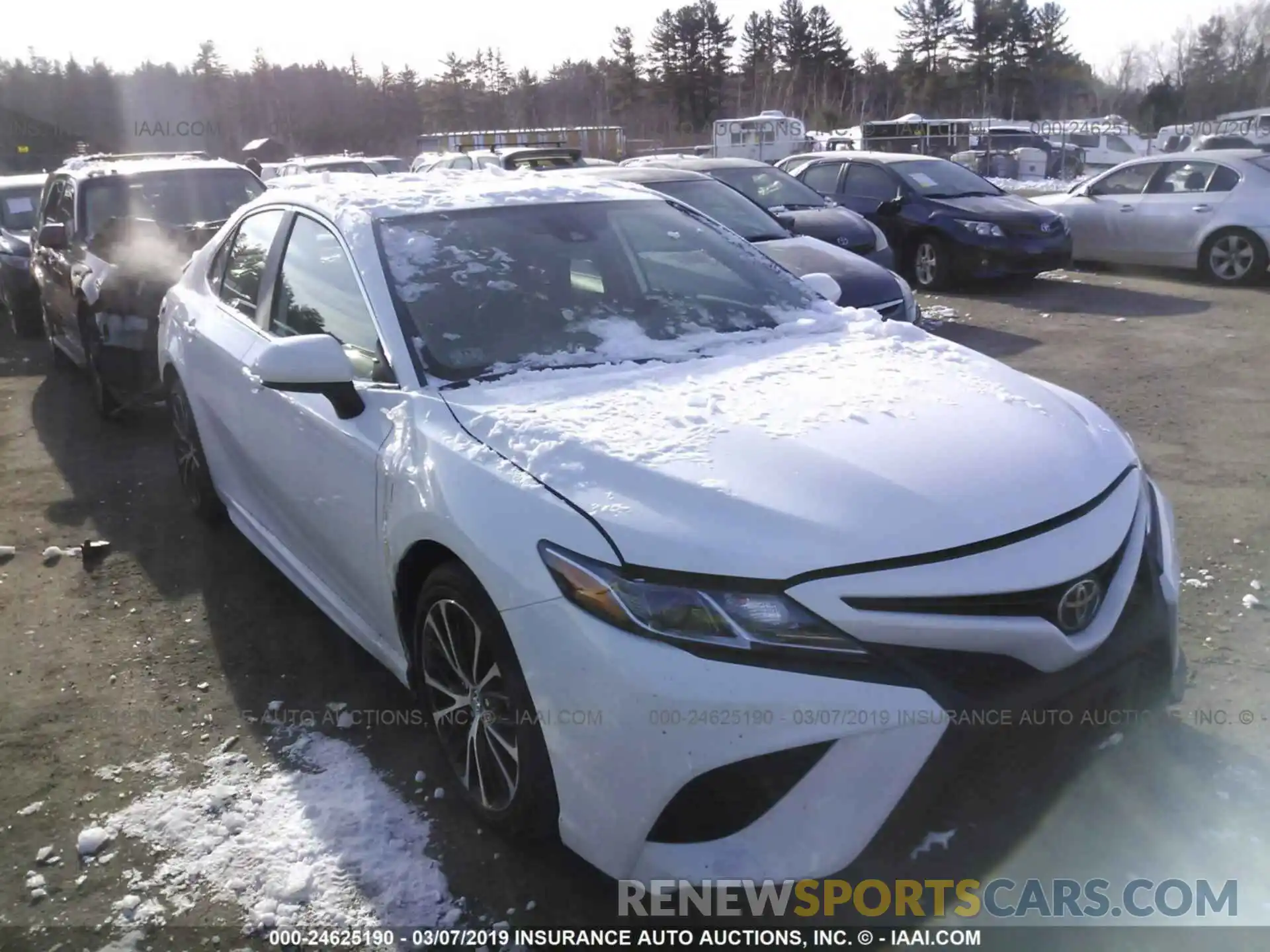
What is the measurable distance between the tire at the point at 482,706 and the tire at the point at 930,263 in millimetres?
9881

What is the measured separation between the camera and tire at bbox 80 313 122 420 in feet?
23.8

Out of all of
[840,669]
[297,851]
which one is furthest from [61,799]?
[840,669]

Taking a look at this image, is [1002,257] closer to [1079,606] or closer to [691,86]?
[1079,606]

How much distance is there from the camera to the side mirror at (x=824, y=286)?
4.05 meters

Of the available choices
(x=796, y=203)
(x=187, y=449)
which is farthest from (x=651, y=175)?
(x=187, y=449)

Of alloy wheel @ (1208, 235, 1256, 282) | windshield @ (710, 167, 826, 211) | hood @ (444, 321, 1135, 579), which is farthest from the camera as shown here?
alloy wheel @ (1208, 235, 1256, 282)

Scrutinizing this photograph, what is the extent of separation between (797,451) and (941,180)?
10.7 metres

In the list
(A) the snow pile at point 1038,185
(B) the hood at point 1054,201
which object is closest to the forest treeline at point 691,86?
(A) the snow pile at point 1038,185

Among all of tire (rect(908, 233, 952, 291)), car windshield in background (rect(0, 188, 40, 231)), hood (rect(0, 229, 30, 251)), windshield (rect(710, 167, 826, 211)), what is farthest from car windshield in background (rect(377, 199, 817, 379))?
car windshield in background (rect(0, 188, 40, 231))

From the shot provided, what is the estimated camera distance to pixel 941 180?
12.2 m

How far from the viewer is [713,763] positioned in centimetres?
212

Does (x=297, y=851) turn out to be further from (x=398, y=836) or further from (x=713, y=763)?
(x=713, y=763)

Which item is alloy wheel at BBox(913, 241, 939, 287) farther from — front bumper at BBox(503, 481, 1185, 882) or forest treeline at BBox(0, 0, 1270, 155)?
forest treeline at BBox(0, 0, 1270, 155)

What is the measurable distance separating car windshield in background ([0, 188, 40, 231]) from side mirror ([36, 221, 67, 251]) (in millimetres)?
4564
